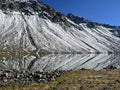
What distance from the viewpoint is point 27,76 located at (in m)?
48.8

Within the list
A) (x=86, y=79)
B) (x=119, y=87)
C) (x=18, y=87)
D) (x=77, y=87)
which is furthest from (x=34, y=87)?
(x=119, y=87)

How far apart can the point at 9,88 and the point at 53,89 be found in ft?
21.4

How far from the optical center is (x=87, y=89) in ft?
118

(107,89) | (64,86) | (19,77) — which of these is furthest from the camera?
(19,77)

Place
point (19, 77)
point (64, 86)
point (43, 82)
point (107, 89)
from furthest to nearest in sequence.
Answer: point (19, 77)
point (43, 82)
point (64, 86)
point (107, 89)

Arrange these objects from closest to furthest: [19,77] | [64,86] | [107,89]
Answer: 1. [107,89]
2. [64,86]
3. [19,77]

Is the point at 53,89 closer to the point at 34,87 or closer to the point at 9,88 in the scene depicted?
the point at 34,87

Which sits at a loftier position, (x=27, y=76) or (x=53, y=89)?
(x=27, y=76)

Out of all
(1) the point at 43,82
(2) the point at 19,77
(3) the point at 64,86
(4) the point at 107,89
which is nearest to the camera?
(4) the point at 107,89

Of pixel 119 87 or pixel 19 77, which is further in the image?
pixel 19 77

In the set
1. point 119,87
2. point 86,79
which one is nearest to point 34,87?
point 86,79

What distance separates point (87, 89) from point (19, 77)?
16.3 m

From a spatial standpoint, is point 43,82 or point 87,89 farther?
point 43,82

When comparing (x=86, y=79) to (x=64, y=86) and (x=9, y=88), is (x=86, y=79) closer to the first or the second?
(x=64, y=86)
